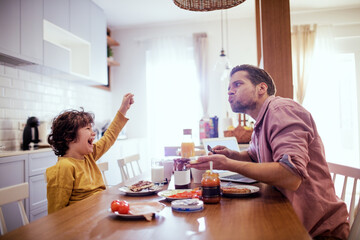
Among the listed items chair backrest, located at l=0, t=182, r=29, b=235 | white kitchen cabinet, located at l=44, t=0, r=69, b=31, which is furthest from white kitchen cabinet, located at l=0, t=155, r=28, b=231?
white kitchen cabinet, located at l=44, t=0, r=69, b=31

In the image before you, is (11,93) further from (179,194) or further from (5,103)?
(179,194)

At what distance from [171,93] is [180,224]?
4.74 metres

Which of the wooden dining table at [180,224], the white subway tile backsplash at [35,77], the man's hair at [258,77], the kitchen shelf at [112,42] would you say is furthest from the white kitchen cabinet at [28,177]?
the kitchen shelf at [112,42]

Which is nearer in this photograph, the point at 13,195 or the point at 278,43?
the point at 13,195

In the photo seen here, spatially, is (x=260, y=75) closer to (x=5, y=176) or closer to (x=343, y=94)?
(x=5, y=176)

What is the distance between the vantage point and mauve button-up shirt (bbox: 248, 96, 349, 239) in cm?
119

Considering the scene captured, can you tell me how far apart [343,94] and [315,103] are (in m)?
0.55

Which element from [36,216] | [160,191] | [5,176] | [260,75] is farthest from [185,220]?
[36,216]

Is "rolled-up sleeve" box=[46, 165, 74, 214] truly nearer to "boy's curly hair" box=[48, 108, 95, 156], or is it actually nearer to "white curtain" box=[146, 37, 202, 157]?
"boy's curly hair" box=[48, 108, 95, 156]

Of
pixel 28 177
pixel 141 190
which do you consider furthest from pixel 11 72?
pixel 141 190

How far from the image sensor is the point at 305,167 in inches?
46.4

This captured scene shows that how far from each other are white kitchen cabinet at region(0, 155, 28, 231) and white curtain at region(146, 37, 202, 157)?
2.99m

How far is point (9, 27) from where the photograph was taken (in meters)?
2.87

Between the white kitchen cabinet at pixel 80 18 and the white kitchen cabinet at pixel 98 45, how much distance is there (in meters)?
0.13
